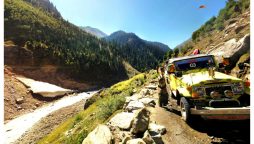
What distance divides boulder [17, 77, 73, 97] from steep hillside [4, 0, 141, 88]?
14.1 feet

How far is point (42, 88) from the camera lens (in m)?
61.0

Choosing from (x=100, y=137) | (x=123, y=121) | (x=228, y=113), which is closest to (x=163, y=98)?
(x=123, y=121)

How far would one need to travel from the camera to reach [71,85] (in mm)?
73188

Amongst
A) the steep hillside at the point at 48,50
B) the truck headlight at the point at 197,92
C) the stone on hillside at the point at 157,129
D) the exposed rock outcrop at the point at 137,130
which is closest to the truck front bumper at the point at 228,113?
the truck headlight at the point at 197,92

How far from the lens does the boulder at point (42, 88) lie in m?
58.6

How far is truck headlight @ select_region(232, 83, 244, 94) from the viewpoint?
28.7 feet

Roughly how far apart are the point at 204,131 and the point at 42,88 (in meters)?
57.4

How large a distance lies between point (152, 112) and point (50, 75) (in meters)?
65.0

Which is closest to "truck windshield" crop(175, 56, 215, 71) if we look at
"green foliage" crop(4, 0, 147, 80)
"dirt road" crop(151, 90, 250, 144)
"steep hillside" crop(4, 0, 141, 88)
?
"dirt road" crop(151, 90, 250, 144)

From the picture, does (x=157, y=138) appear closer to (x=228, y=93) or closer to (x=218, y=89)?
(x=218, y=89)

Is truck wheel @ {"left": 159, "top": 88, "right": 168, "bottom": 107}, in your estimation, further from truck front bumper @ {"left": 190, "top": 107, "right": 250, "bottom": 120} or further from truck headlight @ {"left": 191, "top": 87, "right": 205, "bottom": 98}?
truck front bumper @ {"left": 190, "top": 107, "right": 250, "bottom": 120}

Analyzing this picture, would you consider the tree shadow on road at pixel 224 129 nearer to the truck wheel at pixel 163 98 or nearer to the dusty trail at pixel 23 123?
the truck wheel at pixel 163 98

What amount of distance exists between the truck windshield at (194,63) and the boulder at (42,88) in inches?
2044

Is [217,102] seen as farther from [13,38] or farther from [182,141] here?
[13,38]
